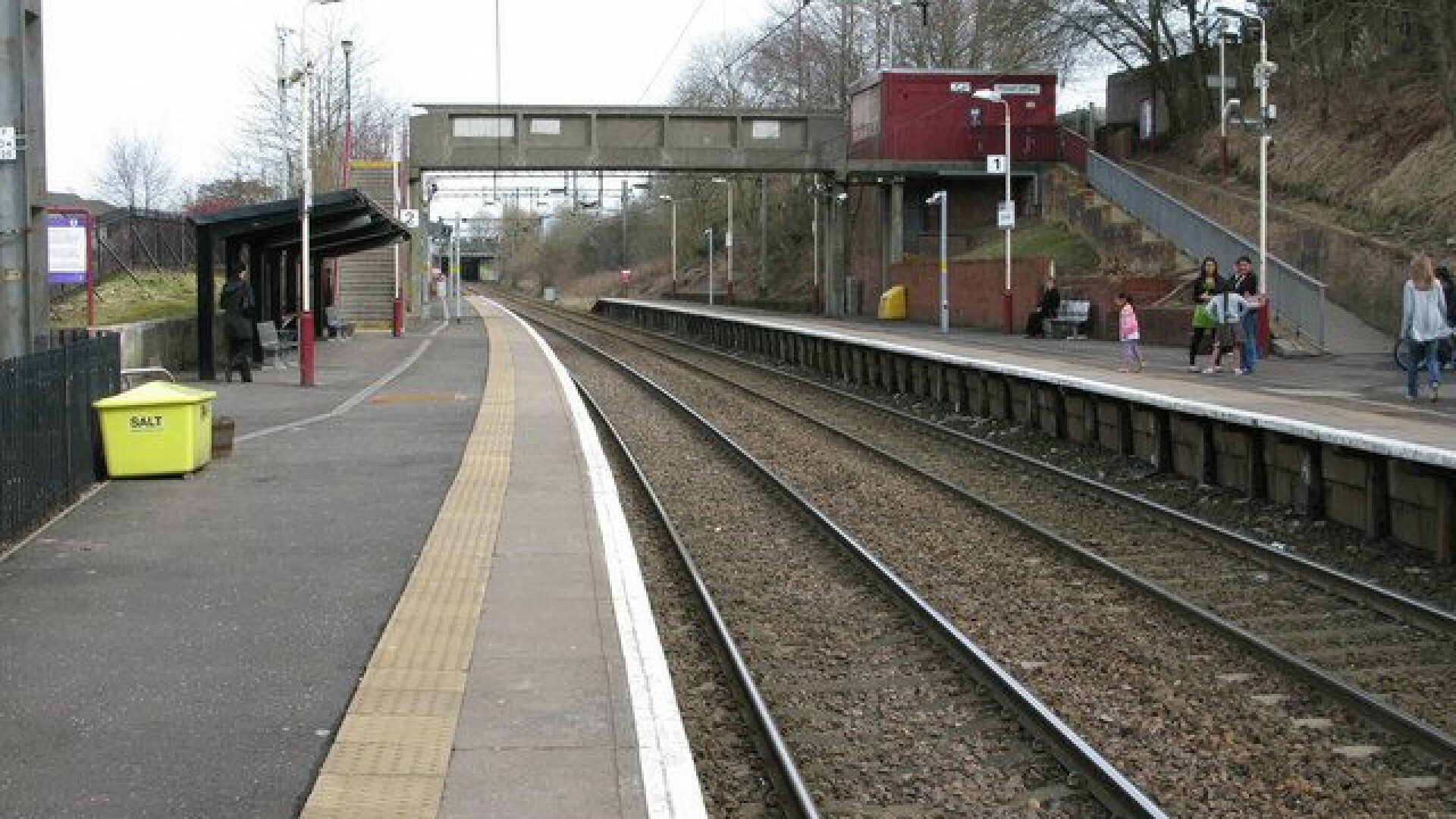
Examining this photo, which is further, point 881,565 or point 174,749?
point 881,565

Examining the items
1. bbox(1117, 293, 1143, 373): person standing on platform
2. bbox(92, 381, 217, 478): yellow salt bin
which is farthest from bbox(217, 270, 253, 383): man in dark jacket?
bbox(1117, 293, 1143, 373): person standing on platform

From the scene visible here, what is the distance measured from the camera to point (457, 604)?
8.46m

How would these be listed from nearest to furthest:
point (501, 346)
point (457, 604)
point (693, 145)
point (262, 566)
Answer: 1. point (457, 604)
2. point (262, 566)
3. point (501, 346)
4. point (693, 145)

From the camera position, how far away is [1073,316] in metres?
37.5

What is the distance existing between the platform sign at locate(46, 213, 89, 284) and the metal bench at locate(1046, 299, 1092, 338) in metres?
21.8

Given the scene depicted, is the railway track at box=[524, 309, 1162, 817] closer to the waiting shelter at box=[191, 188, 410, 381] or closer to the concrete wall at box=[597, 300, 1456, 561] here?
the concrete wall at box=[597, 300, 1456, 561]

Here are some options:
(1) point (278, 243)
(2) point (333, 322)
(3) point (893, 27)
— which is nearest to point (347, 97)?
(2) point (333, 322)

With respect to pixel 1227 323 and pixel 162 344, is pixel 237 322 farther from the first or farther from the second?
pixel 1227 323

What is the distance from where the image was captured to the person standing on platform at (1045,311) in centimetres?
3744

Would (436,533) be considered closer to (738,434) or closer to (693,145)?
(738,434)

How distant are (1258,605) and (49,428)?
812cm

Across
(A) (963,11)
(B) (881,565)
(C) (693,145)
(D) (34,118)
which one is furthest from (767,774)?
(A) (963,11)

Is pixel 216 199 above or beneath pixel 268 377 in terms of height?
above

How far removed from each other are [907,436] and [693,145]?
1483 inches
